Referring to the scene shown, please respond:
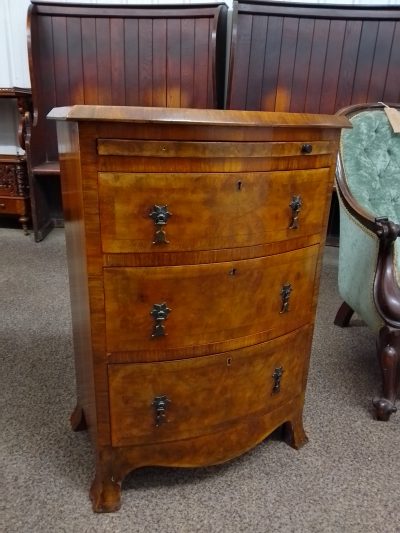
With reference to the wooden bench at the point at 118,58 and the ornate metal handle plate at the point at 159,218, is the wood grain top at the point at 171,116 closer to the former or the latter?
the ornate metal handle plate at the point at 159,218

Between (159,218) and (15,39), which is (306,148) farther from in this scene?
(15,39)

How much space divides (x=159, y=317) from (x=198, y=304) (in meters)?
0.10

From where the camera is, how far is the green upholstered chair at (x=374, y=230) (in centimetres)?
149

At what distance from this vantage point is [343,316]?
2.21 metres

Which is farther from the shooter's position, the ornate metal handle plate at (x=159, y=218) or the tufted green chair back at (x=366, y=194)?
the tufted green chair back at (x=366, y=194)

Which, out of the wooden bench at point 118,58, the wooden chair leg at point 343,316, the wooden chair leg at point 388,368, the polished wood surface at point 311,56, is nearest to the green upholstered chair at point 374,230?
the wooden chair leg at point 388,368

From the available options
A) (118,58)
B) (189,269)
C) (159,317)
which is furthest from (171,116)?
(118,58)

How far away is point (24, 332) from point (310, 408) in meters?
1.34

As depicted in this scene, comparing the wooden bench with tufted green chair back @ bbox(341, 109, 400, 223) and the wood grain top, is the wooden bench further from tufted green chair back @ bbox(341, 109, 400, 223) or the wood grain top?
the wood grain top

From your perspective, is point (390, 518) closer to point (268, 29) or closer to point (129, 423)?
point (129, 423)

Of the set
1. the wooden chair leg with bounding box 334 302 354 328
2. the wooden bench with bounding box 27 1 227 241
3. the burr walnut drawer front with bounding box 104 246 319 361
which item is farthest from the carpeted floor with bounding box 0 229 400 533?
the wooden bench with bounding box 27 1 227 241

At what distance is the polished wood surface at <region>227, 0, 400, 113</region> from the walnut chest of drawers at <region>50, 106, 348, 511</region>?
223 cm

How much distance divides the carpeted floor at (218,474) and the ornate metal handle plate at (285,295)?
528 millimetres

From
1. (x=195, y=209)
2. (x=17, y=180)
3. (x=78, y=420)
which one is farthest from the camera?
(x=17, y=180)
